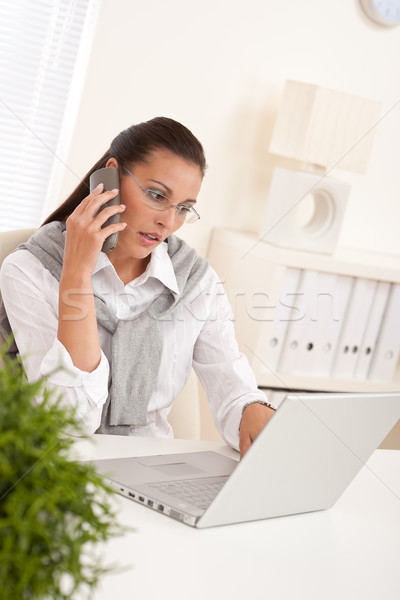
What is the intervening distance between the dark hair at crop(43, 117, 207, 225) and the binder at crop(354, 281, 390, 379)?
3.87ft

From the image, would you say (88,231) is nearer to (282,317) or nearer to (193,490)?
(193,490)

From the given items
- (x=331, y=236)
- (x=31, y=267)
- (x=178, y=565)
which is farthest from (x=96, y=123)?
(x=178, y=565)

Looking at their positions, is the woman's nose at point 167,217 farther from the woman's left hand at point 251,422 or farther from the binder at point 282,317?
the binder at point 282,317

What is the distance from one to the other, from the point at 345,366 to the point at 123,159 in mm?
1339

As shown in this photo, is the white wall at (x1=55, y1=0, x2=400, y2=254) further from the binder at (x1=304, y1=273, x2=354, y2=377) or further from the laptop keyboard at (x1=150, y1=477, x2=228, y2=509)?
the laptop keyboard at (x1=150, y1=477, x2=228, y2=509)

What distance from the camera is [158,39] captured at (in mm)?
2400

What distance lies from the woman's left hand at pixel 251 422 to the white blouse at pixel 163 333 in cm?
3

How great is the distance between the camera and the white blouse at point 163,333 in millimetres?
1286

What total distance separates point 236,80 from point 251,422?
1607mm

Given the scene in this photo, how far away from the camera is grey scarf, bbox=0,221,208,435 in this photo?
1425 mm

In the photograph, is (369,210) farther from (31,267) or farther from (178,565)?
(178,565)

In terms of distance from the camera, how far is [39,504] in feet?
1.47

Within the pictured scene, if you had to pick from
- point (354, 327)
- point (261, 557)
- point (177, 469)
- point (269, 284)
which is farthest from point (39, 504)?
point (354, 327)

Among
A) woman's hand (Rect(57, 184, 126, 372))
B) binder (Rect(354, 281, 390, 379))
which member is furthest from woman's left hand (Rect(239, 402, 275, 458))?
binder (Rect(354, 281, 390, 379))
